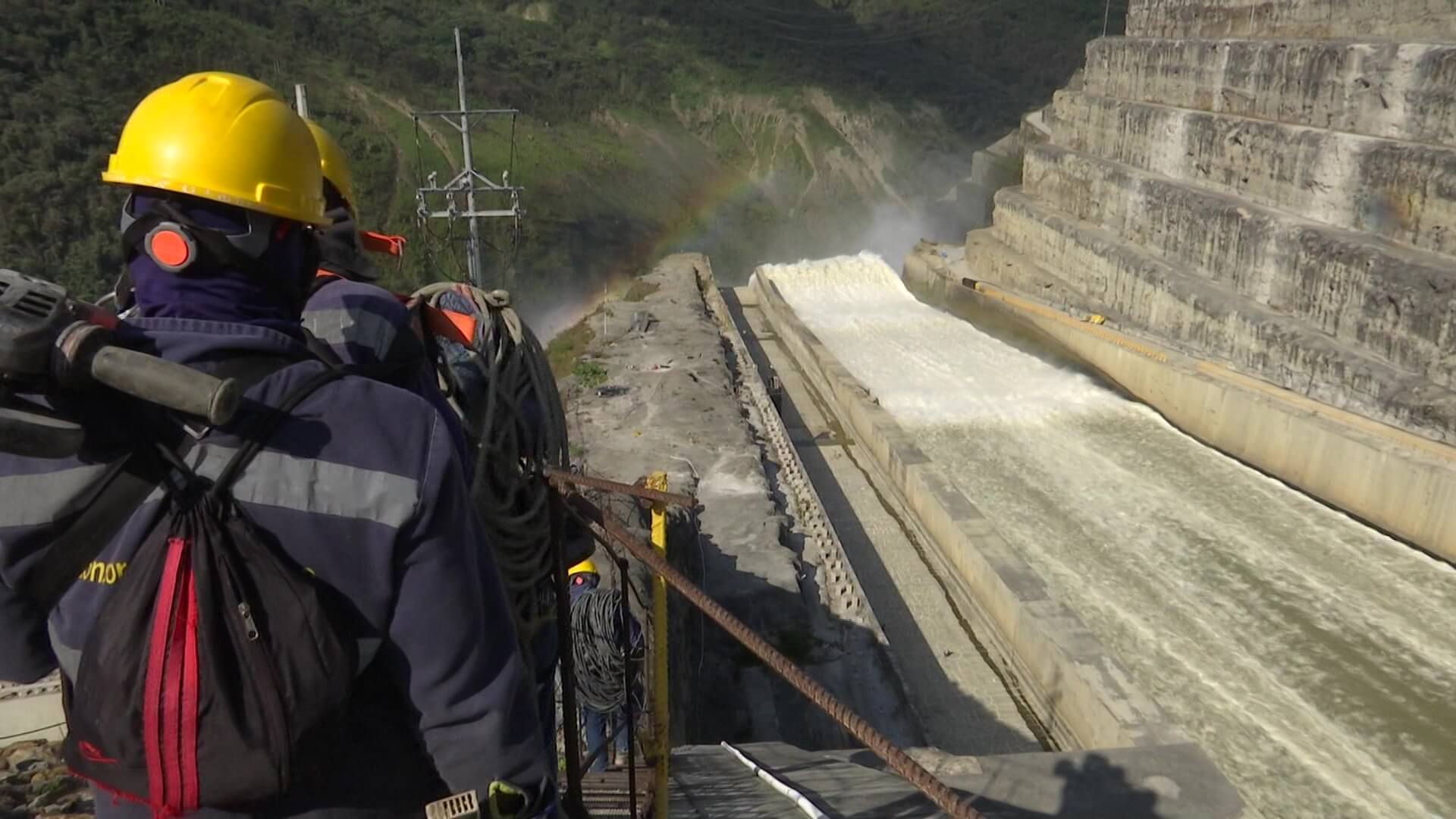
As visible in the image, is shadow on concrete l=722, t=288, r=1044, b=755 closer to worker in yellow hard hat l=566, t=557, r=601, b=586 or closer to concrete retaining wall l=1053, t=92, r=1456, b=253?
worker in yellow hard hat l=566, t=557, r=601, b=586

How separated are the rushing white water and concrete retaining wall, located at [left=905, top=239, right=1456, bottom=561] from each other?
0.29 meters

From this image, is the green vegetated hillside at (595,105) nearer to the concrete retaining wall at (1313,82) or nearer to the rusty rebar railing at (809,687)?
the rusty rebar railing at (809,687)

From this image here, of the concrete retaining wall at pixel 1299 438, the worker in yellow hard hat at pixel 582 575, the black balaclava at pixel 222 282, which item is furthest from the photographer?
the concrete retaining wall at pixel 1299 438

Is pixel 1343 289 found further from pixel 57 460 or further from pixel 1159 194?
pixel 57 460

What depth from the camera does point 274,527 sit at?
153 centimetres

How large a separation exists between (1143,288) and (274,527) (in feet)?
74.9

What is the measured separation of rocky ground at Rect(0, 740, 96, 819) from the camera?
12.0 feet

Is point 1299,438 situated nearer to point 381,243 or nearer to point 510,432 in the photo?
point 381,243

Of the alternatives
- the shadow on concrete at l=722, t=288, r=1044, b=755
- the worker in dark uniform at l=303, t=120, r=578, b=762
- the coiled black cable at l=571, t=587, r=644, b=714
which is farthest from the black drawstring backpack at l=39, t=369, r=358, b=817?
the shadow on concrete at l=722, t=288, r=1044, b=755

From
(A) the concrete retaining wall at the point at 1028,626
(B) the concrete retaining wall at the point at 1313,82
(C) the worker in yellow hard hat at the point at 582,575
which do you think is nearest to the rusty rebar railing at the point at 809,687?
(C) the worker in yellow hard hat at the point at 582,575

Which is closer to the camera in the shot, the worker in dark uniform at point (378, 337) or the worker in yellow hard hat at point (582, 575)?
the worker in dark uniform at point (378, 337)

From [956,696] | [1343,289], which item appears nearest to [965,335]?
[1343,289]

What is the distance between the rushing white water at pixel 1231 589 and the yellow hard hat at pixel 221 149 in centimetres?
1030

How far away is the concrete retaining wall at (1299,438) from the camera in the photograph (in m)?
13.5
